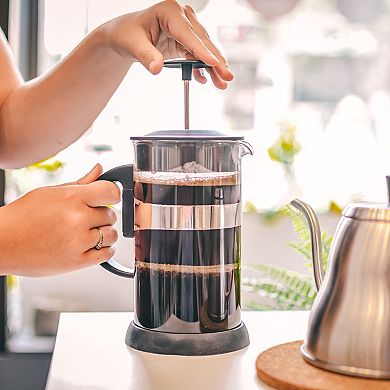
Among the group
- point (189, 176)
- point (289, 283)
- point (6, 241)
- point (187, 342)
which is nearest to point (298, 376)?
point (187, 342)

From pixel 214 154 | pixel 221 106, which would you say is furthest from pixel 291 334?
pixel 221 106

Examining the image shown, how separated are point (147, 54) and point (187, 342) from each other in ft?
1.23

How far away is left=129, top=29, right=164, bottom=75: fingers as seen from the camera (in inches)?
37.9

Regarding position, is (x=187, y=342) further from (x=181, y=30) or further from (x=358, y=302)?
(x=181, y=30)

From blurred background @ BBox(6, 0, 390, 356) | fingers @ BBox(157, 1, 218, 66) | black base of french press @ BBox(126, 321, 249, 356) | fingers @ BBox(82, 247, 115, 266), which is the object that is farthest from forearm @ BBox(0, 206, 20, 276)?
blurred background @ BBox(6, 0, 390, 356)

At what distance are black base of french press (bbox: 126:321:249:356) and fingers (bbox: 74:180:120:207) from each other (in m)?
0.18

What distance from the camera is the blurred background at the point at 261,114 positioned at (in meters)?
2.03

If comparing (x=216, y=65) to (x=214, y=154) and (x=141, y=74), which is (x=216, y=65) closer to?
(x=214, y=154)

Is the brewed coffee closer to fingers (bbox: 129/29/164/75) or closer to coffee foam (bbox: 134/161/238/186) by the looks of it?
coffee foam (bbox: 134/161/238/186)

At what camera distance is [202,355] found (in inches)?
37.9

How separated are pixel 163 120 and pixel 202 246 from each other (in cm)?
114

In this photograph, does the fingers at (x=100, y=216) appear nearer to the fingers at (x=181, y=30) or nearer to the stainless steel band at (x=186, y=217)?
the stainless steel band at (x=186, y=217)

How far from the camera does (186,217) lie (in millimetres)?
948

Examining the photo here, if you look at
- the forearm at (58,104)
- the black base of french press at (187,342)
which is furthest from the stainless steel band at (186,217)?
the forearm at (58,104)
